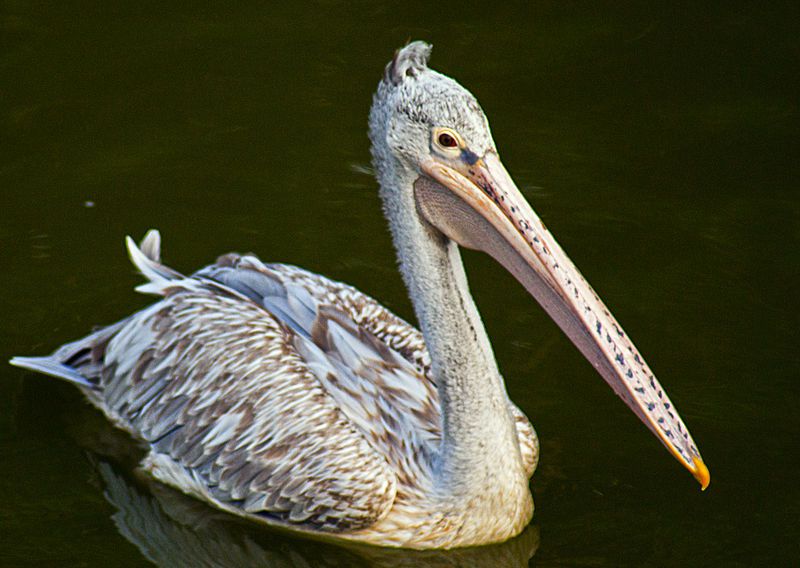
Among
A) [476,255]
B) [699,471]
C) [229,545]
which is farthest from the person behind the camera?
[476,255]

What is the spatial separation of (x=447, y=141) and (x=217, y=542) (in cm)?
175

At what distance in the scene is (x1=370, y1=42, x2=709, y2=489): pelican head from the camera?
13.2 feet

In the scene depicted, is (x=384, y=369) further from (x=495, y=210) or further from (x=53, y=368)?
(x=53, y=368)

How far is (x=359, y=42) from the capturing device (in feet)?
26.7

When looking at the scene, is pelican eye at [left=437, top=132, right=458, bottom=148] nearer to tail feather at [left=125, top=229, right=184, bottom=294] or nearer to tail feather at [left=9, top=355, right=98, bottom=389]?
tail feather at [left=125, top=229, right=184, bottom=294]

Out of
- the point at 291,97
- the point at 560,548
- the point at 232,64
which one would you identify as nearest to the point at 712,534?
the point at 560,548

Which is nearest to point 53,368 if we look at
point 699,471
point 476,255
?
point 476,255

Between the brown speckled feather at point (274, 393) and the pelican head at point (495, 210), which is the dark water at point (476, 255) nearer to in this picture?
the brown speckled feather at point (274, 393)

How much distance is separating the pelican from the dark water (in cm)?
20

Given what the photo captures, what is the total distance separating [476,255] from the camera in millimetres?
6352

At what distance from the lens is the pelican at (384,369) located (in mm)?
4059

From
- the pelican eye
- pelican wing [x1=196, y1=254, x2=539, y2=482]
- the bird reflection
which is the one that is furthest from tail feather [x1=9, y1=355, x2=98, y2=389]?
the pelican eye

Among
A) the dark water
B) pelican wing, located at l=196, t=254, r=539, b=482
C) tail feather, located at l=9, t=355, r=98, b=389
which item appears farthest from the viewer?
tail feather, located at l=9, t=355, r=98, b=389

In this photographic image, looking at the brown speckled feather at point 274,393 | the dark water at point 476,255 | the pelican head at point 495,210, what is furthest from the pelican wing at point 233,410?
the pelican head at point 495,210
